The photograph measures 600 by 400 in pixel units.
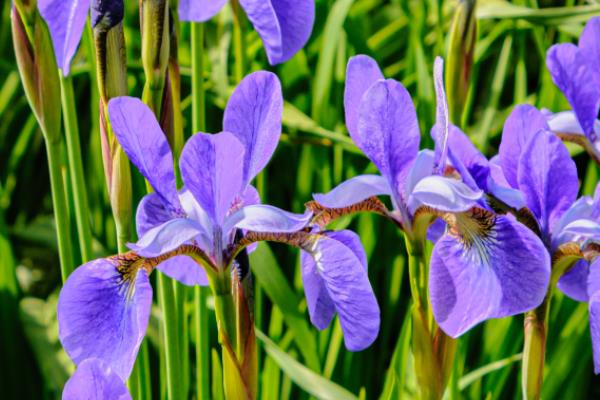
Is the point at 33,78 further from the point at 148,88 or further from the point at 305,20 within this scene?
the point at 305,20

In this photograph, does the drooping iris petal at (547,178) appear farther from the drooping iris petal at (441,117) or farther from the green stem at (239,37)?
the green stem at (239,37)

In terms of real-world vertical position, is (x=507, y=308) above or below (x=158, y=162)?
below

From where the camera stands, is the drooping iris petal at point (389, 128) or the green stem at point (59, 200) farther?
the green stem at point (59, 200)

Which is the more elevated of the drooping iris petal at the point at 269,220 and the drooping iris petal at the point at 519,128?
the drooping iris petal at the point at 519,128

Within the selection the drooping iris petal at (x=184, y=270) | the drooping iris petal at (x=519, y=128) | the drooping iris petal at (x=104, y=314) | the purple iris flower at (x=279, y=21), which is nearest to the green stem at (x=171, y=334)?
the drooping iris petal at (x=184, y=270)

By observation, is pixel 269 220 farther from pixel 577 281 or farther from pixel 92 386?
pixel 577 281

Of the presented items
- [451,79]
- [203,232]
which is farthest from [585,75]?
[203,232]
